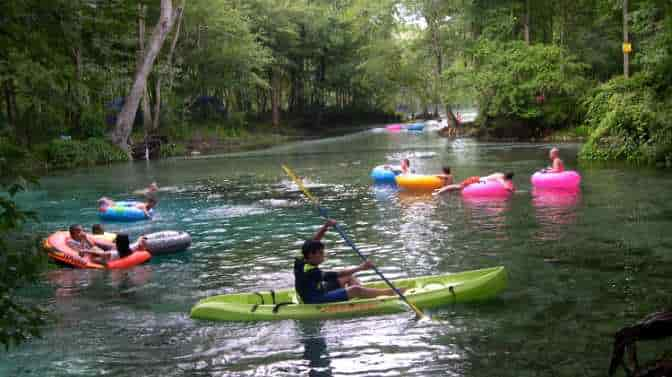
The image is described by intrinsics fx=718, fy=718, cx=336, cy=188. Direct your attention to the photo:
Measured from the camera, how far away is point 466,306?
8586 millimetres

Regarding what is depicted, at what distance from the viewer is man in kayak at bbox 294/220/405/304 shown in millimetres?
8281

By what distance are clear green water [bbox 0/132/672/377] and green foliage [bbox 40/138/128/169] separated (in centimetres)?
1028

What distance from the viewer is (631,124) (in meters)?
23.0

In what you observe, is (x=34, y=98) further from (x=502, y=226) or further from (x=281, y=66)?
(x=281, y=66)

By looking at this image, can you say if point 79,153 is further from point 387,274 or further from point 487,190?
point 387,274

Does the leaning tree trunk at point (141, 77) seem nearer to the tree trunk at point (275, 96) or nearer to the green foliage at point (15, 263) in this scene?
the tree trunk at point (275, 96)

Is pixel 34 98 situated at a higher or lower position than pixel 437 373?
higher

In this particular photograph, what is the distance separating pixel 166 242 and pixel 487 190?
8492mm

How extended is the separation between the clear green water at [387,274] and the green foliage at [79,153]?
33.7 ft

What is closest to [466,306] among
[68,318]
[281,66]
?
[68,318]

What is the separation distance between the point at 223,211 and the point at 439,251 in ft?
23.0

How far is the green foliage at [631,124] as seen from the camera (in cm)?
2144

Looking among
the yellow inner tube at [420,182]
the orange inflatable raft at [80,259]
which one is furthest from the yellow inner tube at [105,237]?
the yellow inner tube at [420,182]

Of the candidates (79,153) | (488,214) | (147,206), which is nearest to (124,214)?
(147,206)
